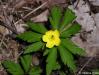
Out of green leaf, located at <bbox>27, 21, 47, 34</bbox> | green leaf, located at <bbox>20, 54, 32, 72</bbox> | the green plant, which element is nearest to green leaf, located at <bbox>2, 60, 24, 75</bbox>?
green leaf, located at <bbox>20, 54, 32, 72</bbox>

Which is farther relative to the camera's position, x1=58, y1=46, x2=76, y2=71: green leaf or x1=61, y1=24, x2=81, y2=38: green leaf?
x1=61, y1=24, x2=81, y2=38: green leaf

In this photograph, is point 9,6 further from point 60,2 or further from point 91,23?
point 91,23

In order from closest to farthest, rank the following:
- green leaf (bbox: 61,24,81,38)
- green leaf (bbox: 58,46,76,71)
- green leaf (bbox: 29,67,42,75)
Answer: green leaf (bbox: 58,46,76,71)
green leaf (bbox: 61,24,81,38)
green leaf (bbox: 29,67,42,75)

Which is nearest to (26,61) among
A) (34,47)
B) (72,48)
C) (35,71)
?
(35,71)

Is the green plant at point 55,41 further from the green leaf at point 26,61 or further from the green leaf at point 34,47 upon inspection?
the green leaf at point 26,61

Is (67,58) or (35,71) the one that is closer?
(67,58)

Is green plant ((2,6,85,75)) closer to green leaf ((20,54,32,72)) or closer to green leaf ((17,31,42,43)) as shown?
green leaf ((17,31,42,43))

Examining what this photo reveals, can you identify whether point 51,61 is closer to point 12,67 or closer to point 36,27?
point 36,27
